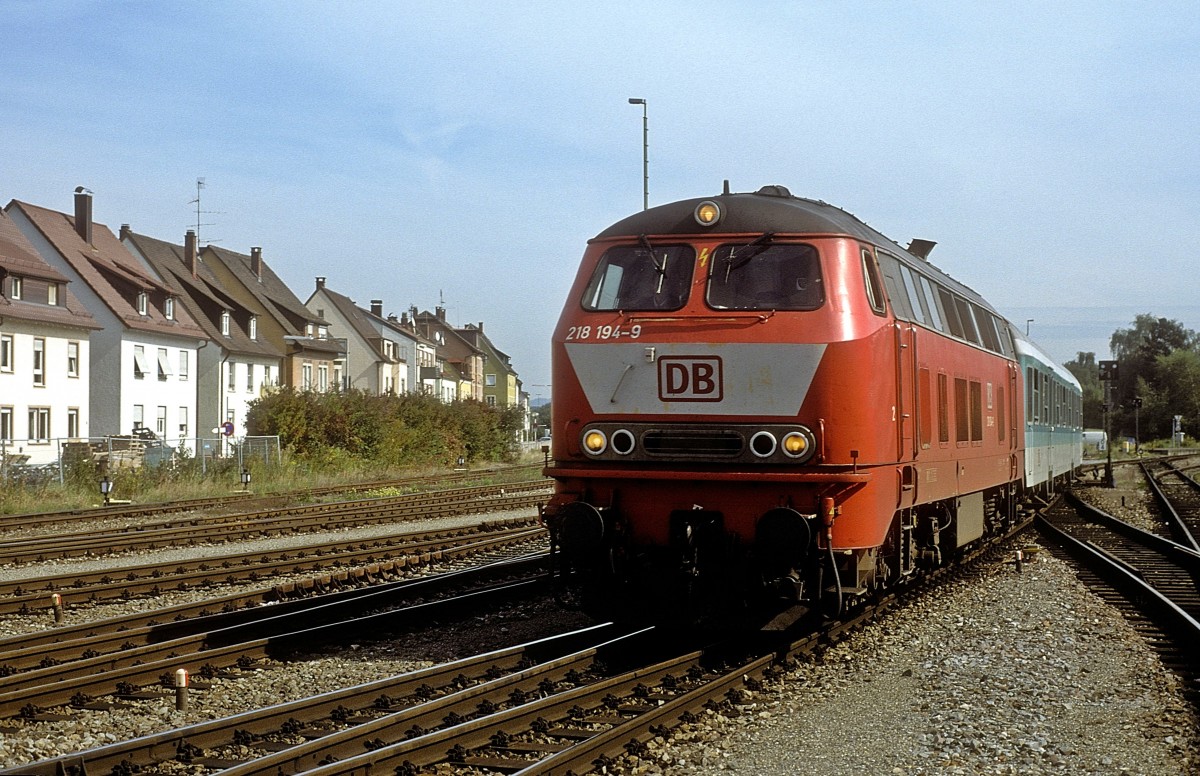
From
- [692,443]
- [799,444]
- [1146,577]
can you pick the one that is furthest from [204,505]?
[799,444]

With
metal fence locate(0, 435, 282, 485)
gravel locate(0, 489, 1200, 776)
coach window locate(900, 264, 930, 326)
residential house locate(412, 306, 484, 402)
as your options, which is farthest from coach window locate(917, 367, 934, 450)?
residential house locate(412, 306, 484, 402)

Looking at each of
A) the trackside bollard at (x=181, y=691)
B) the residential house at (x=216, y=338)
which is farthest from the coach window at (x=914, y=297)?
the residential house at (x=216, y=338)

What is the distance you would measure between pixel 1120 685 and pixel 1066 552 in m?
9.36

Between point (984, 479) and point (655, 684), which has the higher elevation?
point (984, 479)

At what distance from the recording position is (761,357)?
28.4 ft

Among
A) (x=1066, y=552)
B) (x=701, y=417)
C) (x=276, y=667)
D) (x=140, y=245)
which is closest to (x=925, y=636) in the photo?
(x=701, y=417)

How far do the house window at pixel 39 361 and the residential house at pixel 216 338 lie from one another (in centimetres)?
1253

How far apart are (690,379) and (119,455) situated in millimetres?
26518

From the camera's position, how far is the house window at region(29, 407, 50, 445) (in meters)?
39.9

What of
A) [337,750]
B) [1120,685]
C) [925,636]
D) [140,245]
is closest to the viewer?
[337,750]

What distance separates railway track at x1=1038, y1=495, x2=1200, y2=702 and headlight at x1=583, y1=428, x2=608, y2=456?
166 inches

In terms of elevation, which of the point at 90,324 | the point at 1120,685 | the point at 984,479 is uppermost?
the point at 90,324

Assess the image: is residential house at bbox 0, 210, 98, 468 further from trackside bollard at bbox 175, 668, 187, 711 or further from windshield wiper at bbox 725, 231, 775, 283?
windshield wiper at bbox 725, 231, 775, 283

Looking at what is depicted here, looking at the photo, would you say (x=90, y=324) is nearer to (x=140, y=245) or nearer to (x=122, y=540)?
(x=140, y=245)
